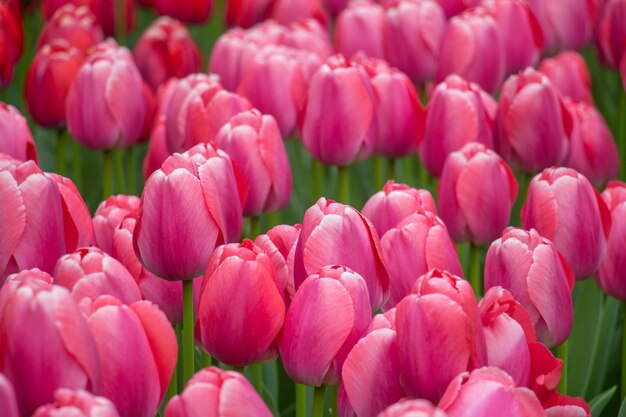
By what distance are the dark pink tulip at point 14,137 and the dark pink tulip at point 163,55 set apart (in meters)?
0.66

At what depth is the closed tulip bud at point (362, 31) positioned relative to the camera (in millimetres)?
2041

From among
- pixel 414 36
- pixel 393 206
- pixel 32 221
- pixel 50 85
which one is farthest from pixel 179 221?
pixel 414 36

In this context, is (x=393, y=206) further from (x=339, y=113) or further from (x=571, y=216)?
(x=339, y=113)

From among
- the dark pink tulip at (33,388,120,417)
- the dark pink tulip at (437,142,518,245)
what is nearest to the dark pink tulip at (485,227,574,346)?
the dark pink tulip at (437,142,518,245)

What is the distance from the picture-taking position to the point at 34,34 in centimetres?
293

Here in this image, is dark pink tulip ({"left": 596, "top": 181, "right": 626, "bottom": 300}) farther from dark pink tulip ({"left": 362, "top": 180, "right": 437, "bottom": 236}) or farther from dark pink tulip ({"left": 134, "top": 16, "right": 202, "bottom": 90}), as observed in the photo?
dark pink tulip ({"left": 134, "top": 16, "right": 202, "bottom": 90})

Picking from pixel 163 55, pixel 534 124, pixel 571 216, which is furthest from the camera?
pixel 163 55

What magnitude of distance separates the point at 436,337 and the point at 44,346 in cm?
29

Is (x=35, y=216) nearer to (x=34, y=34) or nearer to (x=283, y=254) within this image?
(x=283, y=254)

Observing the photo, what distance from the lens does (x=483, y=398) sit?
0.75 meters

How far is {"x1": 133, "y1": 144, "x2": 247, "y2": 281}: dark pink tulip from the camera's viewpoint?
40.2 inches

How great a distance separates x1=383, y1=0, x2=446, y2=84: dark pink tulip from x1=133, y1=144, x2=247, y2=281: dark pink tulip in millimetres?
899

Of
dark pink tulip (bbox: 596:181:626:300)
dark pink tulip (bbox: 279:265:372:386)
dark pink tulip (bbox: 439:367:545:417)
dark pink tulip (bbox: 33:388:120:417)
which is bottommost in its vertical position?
dark pink tulip (bbox: 596:181:626:300)

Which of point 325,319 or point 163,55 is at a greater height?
point 325,319
